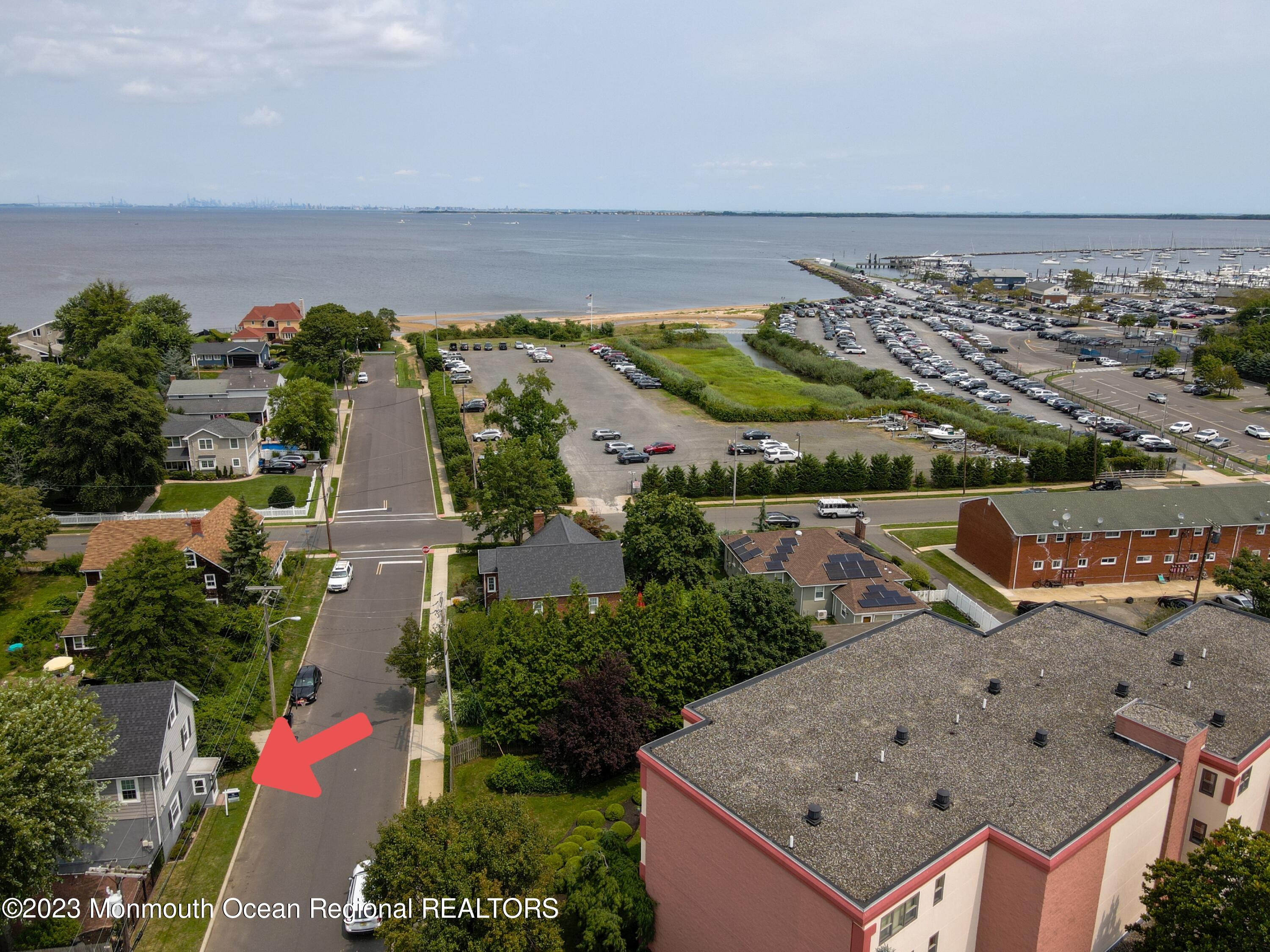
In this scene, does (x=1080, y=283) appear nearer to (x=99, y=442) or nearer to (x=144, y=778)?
(x=99, y=442)

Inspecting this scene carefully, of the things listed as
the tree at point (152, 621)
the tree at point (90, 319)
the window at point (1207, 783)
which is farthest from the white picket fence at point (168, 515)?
the window at point (1207, 783)

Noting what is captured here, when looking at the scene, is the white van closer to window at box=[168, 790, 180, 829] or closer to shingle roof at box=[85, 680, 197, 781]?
shingle roof at box=[85, 680, 197, 781]

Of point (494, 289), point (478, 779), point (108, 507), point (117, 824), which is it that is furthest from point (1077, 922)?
point (494, 289)

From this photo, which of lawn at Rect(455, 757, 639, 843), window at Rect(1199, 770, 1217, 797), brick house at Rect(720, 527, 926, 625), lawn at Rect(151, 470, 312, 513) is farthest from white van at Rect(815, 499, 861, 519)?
lawn at Rect(151, 470, 312, 513)

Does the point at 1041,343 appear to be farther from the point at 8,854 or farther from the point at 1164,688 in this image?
the point at 8,854

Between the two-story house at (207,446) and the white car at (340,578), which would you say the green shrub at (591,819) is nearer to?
the white car at (340,578)

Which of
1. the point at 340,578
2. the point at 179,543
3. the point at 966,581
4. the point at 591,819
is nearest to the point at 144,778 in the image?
the point at 591,819
